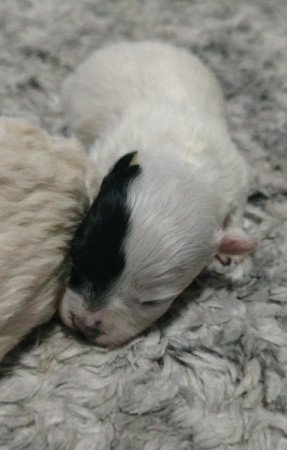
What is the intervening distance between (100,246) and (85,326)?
0.56 feet

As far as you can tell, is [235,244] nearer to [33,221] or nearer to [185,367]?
[185,367]

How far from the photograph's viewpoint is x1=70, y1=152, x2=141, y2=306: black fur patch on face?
1.12 metres

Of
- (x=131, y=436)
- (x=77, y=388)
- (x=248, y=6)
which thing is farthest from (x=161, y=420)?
(x=248, y=6)

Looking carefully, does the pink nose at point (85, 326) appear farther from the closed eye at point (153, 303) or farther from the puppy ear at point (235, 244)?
the puppy ear at point (235, 244)

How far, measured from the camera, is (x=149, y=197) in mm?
1192

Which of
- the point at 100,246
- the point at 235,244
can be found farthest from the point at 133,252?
the point at 235,244

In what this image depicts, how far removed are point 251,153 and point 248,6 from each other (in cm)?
95

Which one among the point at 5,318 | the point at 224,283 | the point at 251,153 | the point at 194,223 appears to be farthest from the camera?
the point at 251,153

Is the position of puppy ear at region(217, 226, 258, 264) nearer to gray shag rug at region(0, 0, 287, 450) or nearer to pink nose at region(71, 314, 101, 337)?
gray shag rug at region(0, 0, 287, 450)

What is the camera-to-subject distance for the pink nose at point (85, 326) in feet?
3.81

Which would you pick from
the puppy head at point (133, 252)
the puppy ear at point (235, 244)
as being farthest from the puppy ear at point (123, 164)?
the puppy ear at point (235, 244)

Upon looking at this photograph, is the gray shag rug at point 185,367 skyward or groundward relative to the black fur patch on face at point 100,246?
groundward

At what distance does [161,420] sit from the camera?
1116 millimetres

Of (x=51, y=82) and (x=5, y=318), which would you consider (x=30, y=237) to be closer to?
(x=5, y=318)
